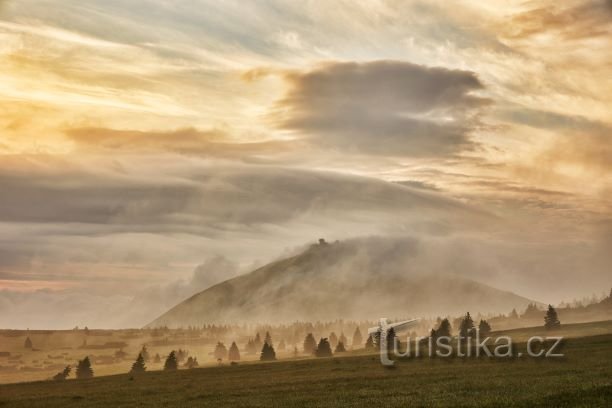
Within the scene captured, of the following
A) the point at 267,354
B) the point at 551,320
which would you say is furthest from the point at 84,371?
the point at 551,320

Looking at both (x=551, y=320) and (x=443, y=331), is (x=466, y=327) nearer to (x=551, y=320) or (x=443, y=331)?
(x=443, y=331)

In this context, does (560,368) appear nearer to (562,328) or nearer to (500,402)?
(500,402)

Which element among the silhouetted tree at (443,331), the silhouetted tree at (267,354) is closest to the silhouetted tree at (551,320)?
the silhouetted tree at (443,331)

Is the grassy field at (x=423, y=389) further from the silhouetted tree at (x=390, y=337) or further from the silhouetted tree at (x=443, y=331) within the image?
the silhouetted tree at (x=443, y=331)

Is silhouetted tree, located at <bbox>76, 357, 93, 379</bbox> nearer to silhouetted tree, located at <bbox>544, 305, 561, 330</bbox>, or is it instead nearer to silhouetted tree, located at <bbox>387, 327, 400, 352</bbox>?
silhouetted tree, located at <bbox>387, 327, 400, 352</bbox>

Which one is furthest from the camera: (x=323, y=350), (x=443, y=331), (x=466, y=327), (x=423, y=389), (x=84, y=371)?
(x=323, y=350)

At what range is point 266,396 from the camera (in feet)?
168

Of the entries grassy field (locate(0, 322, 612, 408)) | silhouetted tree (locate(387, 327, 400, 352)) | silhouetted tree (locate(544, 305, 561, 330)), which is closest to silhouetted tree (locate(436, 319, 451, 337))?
silhouetted tree (locate(387, 327, 400, 352))

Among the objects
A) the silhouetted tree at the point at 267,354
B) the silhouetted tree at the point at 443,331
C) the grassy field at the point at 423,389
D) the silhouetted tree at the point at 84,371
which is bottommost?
the silhouetted tree at the point at 84,371

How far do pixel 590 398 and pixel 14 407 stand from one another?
184 feet

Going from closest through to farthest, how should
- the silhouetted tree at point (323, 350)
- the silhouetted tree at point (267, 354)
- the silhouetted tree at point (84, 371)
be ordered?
the silhouetted tree at point (84, 371) → the silhouetted tree at point (323, 350) → the silhouetted tree at point (267, 354)

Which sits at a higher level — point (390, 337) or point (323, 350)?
point (390, 337)

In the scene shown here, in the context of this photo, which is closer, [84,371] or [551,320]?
[84,371]

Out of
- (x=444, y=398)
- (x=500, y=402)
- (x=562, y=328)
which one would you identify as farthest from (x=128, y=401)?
(x=562, y=328)
